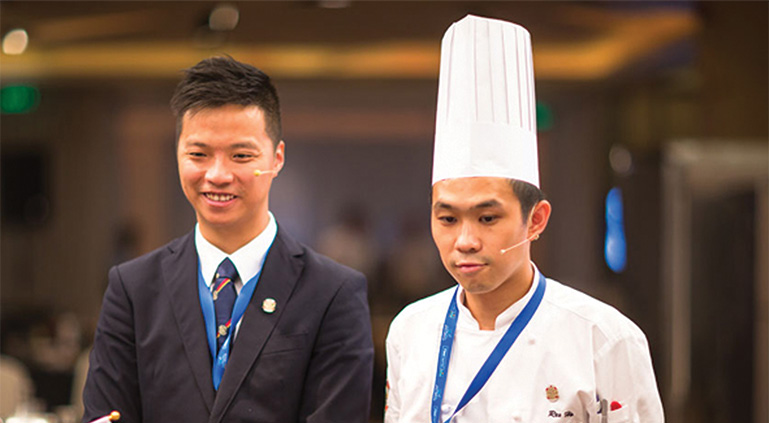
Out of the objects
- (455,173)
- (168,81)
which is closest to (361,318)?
(455,173)

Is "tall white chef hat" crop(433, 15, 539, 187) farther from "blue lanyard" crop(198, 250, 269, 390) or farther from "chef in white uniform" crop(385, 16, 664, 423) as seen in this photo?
"blue lanyard" crop(198, 250, 269, 390)

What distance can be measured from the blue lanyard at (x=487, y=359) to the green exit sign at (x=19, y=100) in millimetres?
4340

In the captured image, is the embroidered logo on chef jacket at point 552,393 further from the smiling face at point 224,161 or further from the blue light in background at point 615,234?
the blue light in background at point 615,234

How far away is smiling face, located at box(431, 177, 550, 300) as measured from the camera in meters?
1.58

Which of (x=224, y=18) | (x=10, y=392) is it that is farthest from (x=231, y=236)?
(x=224, y=18)

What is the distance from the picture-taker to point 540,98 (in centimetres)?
518

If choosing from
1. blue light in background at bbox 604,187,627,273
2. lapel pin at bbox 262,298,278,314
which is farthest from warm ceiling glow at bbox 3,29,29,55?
lapel pin at bbox 262,298,278,314

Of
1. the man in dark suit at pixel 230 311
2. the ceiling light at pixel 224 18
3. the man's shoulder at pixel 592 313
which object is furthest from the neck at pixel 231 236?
the ceiling light at pixel 224 18

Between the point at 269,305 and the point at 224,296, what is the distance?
98 mm

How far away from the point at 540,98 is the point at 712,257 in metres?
1.32

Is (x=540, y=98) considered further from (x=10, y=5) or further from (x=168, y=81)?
(x=10, y=5)

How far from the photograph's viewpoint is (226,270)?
1.79 m

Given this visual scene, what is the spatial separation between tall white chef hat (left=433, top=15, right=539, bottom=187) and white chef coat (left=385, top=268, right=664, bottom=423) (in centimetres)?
26

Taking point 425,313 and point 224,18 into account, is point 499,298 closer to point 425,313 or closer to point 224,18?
point 425,313
